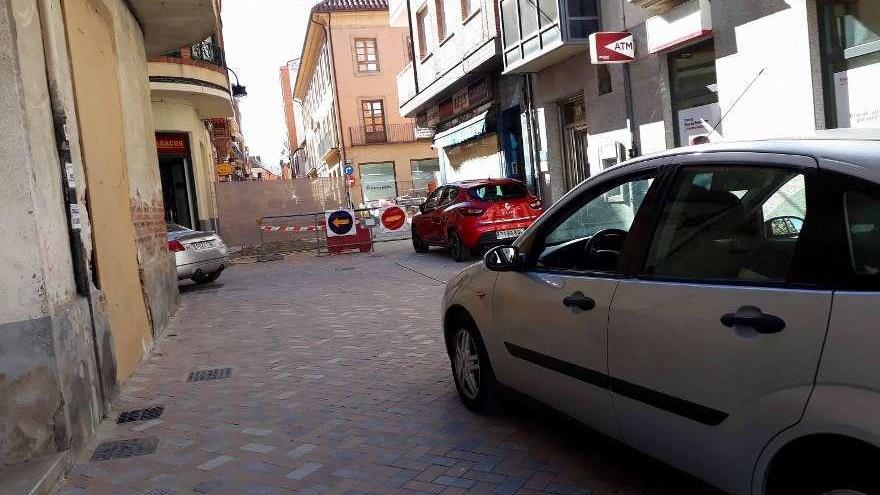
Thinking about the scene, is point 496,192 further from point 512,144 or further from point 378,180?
point 378,180

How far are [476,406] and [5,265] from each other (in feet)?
9.50

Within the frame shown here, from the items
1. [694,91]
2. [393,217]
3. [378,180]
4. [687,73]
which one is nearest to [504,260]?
[694,91]

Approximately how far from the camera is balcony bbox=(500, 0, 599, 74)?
1352 cm

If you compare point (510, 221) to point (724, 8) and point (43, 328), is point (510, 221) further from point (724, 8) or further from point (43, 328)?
point (43, 328)

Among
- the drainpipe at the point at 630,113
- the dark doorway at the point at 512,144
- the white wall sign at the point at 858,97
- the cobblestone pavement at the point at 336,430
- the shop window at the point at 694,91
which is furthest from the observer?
the dark doorway at the point at 512,144

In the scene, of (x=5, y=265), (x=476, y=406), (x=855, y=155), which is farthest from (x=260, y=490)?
(x=855, y=155)

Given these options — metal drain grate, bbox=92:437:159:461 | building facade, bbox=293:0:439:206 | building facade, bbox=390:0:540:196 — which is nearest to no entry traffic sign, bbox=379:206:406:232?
building facade, bbox=390:0:540:196

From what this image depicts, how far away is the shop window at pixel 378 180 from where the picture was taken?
41531mm

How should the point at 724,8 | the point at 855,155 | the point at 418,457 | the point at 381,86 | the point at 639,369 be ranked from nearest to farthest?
the point at 855,155, the point at 639,369, the point at 418,457, the point at 724,8, the point at 381,86

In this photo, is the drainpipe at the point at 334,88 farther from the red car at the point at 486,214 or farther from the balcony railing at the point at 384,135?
the red car at the point at 486,214

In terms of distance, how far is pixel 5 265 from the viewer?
400cm

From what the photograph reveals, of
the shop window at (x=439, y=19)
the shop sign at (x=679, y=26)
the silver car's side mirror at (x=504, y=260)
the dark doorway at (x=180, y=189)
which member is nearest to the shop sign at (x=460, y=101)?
the shop window at (x=439, y=19)

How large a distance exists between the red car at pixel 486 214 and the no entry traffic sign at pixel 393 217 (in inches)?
228

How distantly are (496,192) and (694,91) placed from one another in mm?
3935
